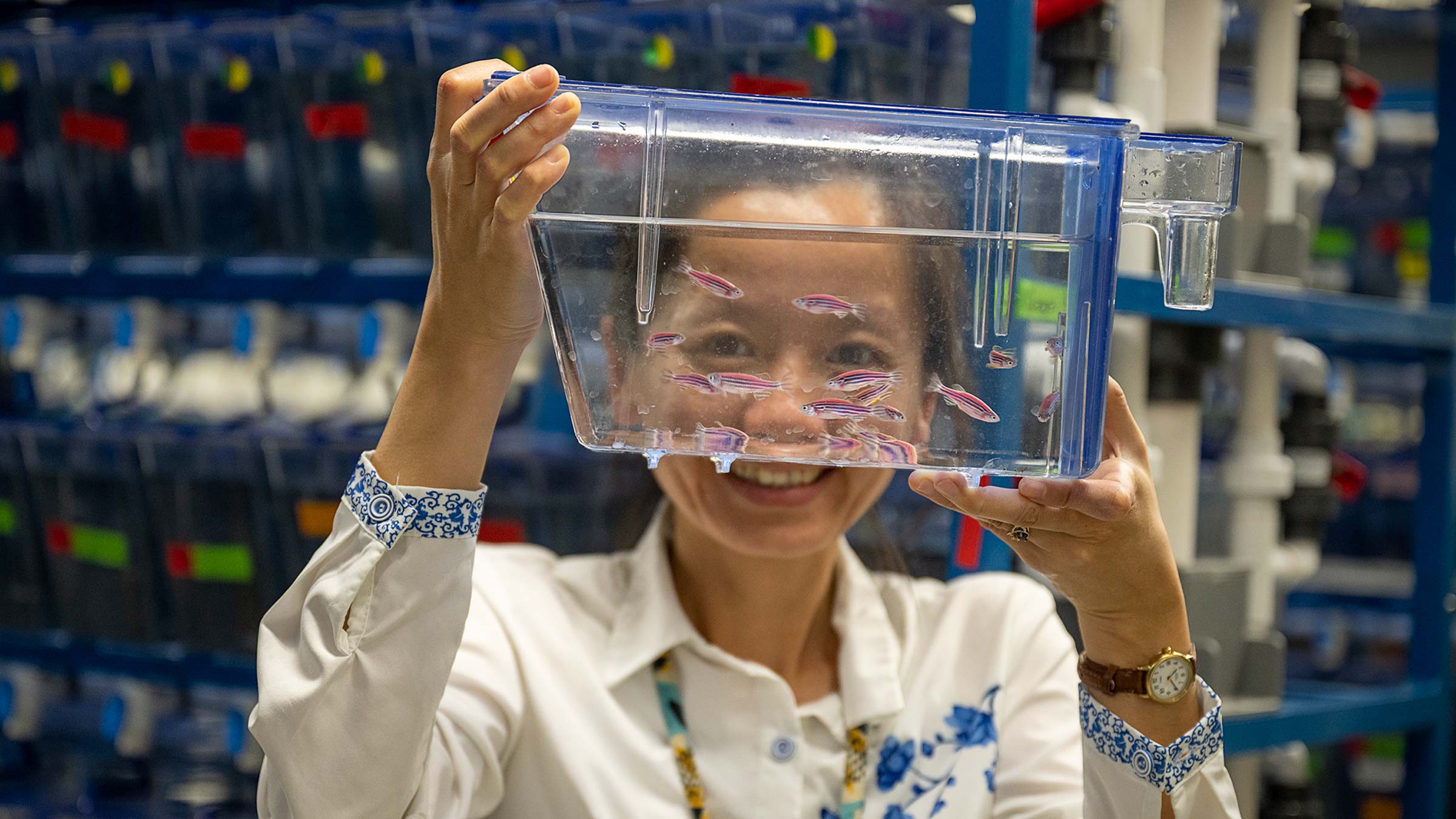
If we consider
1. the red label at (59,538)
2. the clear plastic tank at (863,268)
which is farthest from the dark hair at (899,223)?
the red label at (59,538)

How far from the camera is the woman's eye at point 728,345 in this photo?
819 mm

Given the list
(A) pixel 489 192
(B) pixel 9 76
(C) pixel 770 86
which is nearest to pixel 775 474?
(A) pixel 489 192

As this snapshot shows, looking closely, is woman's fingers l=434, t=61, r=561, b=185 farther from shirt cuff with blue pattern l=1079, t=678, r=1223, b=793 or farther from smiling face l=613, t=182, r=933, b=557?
shirt cuff with blue pattern l=1079, t=678, r=1223, b=793

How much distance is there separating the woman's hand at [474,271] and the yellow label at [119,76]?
4.49 feet

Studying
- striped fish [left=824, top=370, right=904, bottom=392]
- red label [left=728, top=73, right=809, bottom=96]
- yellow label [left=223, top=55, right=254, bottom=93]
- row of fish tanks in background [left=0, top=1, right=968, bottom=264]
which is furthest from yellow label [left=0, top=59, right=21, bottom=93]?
striped fish [left=824, top=370, right=904, bottom=392]

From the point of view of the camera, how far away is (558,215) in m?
0.79

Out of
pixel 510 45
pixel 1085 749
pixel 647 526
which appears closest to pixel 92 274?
pixel 510 45

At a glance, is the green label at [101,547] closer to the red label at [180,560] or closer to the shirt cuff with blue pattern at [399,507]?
the red label at [180,560]

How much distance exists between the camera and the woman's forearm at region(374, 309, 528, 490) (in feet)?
2.72

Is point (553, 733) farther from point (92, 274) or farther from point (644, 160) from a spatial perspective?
point (92, 274)

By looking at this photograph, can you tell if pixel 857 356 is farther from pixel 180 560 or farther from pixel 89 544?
pixel 89 544

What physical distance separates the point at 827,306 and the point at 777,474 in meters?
0.28

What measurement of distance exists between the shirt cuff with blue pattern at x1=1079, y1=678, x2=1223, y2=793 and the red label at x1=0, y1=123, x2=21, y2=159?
191cm

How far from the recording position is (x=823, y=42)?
4.80ft
